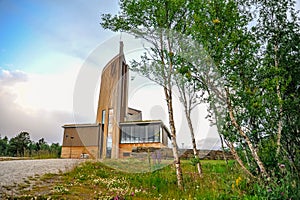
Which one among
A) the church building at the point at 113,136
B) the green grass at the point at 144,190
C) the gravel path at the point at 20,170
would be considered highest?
the church building at the point at 113,136

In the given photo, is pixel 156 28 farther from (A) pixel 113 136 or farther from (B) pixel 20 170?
(A) pixel 113 136

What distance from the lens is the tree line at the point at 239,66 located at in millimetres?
6035

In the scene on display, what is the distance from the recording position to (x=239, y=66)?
6.89m

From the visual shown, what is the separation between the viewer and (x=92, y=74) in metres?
11.3

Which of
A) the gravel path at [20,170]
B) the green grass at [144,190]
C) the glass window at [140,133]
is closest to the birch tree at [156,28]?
the green grass at [144,190]

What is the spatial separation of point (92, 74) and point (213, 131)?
19.9 feet

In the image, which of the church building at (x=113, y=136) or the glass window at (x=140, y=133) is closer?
the church building at (x=113, y=136)

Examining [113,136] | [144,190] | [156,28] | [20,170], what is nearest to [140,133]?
[113,136]

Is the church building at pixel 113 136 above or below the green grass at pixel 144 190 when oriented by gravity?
above

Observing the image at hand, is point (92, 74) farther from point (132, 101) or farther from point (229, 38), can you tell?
point (229, 38)

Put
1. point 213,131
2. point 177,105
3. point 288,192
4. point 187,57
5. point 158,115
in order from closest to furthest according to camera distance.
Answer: point 288,192 → point 187,57 → point 213,131 → point 177,105 → point 158,115

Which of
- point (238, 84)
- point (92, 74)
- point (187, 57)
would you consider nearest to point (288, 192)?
point (238, 84)

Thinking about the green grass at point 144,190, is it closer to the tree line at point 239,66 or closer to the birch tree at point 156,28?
the tree line at point 239,66

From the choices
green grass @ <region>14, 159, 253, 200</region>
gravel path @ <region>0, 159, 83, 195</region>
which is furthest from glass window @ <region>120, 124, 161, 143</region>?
green grass @ <region>14, 159, 253, 200</region>
